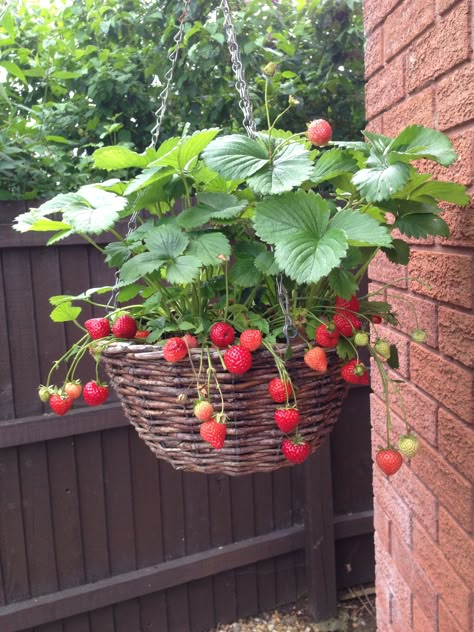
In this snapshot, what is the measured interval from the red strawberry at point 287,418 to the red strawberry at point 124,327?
27cm

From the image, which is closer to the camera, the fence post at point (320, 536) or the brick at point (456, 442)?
the brick at point (456, 442)

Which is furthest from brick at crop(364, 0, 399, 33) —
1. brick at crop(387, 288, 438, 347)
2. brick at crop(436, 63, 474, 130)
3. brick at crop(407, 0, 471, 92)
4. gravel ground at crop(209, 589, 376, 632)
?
gravel ground at crop(209, 589, 376, 632)

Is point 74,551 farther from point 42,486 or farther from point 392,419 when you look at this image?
point 392,419

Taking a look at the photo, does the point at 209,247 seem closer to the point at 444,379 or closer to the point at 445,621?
the point at 444,379

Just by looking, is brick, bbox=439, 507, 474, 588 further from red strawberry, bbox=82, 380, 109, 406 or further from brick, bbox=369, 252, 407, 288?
red strawberry, bbox=82, 380, 109, 406

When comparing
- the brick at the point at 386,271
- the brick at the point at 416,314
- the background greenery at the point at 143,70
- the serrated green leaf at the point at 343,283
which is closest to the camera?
the serrated green leaf at the point at 343,283

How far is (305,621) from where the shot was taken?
2223 mm

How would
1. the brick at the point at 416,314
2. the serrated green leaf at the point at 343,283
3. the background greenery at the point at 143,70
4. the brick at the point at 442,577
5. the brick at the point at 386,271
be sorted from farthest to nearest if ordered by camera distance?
the background greenery at the point at 143,70, the brick at the point at 386,271, the brick at the point at 416,314, the brick at the point at 442,577, the serrated green leaf at the point at 343,283

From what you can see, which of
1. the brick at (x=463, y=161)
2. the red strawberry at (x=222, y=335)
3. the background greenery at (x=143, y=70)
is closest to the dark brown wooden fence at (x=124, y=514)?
the background greenery at (x=143, y=70)

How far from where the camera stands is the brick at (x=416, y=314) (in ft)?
3.03

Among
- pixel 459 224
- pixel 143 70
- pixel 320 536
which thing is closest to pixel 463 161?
pixel 459 224

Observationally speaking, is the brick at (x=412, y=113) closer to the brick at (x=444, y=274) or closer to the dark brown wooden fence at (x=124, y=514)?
the brick at (x=444, y=274)

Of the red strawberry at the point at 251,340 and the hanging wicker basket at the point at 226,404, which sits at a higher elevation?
the red strawberry at the point at 251,340

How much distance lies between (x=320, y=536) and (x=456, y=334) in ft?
5.21
